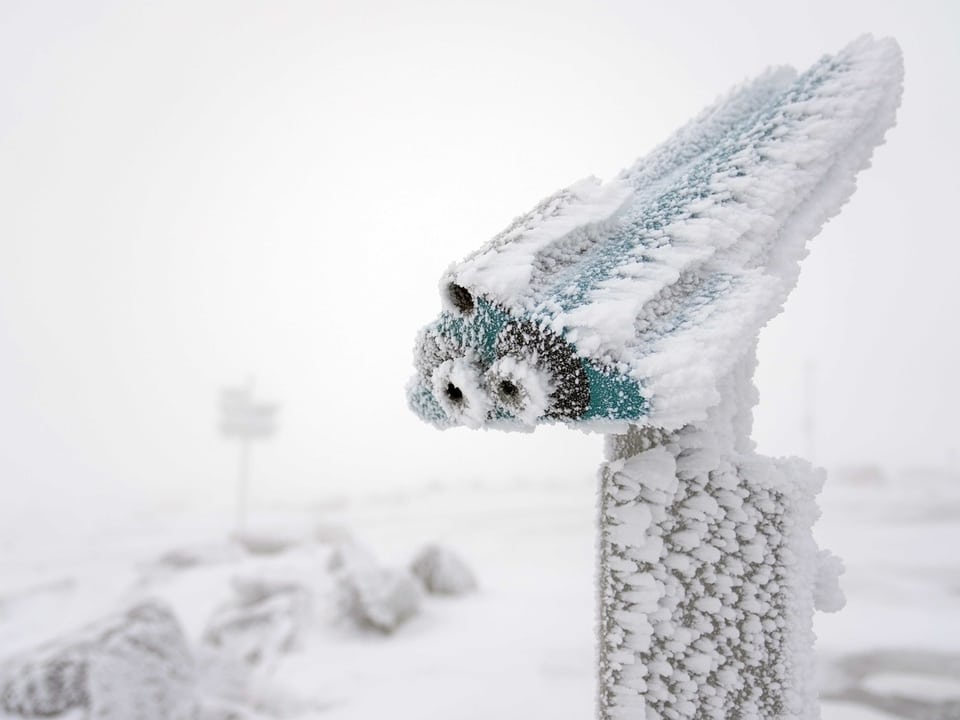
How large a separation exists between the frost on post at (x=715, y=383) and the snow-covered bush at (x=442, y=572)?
3661 millimetres

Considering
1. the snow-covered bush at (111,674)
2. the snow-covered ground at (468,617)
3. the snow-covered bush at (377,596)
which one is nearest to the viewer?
the snow-covered bush at (111,674)

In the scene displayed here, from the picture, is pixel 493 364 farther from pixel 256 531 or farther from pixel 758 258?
pixel 256 531

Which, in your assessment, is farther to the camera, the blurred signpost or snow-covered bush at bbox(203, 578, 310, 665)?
the blurred signpost

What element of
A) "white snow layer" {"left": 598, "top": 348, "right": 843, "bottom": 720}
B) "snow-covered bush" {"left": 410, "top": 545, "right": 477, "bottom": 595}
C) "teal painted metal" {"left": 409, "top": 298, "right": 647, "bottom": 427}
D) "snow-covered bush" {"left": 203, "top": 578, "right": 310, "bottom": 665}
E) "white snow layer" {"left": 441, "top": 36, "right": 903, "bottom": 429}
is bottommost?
"snow-covered bush" {"left": 203, "top": 578, "right": 310, "bottom": 665}

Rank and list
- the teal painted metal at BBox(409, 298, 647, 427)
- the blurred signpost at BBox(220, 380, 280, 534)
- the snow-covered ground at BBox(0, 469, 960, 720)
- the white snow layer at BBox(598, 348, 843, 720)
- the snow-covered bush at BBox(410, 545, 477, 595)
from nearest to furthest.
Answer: the teal painted metal at BBox(409, 298, 647, 427) → the white snow layer at BBox(598, 348, 843, 720) → the snow-covered ground at BBox(0, 469, 960, 720) → the snow-covered bush at BBox(410, 545, 477, 595) → the blurred signpost at BBox(220, 380, 280, 534)

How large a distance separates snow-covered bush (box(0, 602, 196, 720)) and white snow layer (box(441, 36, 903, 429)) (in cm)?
256

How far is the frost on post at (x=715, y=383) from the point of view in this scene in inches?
29.4

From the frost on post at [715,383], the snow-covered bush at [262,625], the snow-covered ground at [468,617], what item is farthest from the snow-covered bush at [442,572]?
the frost on post at [715,383]

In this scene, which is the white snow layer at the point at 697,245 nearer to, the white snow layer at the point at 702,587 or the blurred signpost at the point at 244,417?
the white snow layer at the point at 702,587

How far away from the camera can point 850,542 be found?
5324 mm

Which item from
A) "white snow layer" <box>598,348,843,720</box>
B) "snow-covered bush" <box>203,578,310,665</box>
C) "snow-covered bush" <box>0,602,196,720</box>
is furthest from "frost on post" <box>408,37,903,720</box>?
"snow-covered bush" <box>203,578,310,665</box>

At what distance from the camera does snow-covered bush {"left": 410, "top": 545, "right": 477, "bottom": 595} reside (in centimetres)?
430

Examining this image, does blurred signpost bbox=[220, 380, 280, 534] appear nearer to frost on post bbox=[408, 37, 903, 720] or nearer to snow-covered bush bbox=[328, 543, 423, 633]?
snow-covered bush bbox=[328, 543, 423, 633]

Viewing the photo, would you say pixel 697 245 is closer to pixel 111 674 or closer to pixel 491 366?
pixel 491 366
